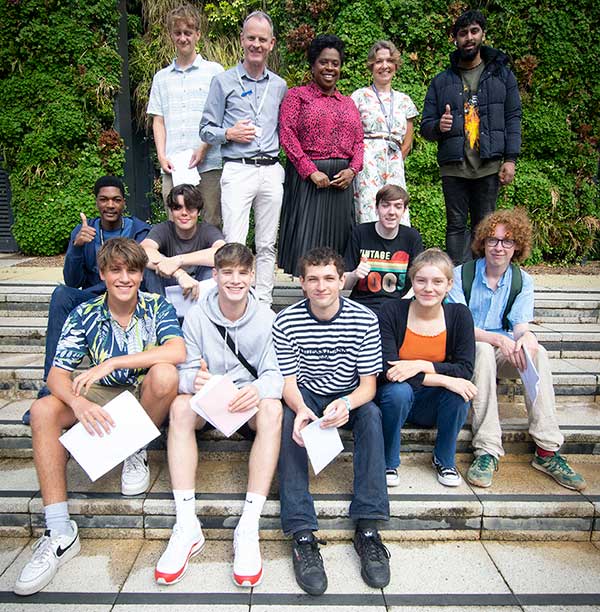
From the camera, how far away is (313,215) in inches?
153

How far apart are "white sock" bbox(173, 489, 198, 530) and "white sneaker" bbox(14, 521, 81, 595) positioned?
1.66 ft

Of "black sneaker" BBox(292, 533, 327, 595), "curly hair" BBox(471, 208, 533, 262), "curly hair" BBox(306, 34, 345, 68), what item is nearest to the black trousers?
"curly hair" BBox(471, 208, 533, 262)

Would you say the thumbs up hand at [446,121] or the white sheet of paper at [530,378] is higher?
the thumbs up hand at [446,121]

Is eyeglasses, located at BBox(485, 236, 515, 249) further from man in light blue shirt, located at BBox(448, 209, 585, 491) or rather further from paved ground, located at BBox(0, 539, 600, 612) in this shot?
paved ground, located at BBox(0, 539, 600, 612)

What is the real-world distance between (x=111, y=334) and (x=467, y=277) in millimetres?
2099

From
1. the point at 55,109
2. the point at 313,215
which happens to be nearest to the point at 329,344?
the point at 313,215

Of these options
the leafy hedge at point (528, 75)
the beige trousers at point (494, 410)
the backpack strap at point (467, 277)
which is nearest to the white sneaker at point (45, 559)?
the beige trousers at point (494, 410)

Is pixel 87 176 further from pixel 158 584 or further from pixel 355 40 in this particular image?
pixel 158 584

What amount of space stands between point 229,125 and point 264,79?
0.43m

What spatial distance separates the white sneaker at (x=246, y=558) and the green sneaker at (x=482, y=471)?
3.93 ft

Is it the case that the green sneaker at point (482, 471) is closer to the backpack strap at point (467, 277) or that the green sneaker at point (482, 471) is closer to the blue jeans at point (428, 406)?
the blue jeans at point (428, 406)

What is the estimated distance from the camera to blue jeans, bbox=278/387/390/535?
2383 mm

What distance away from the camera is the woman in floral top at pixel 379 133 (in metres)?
3.99

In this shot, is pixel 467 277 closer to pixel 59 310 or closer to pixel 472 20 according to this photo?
pixel 472 20
